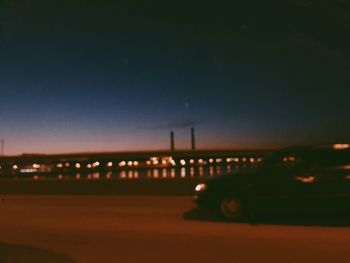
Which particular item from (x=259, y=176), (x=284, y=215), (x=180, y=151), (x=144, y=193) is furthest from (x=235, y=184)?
(x=180, y=151)

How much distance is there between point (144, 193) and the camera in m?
17.9

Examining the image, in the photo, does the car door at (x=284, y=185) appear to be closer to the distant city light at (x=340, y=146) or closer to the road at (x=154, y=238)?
the road at (x=154, y=238)

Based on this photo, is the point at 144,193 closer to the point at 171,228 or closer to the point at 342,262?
the point at 171,228

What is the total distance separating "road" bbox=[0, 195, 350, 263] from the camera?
26.5 ft

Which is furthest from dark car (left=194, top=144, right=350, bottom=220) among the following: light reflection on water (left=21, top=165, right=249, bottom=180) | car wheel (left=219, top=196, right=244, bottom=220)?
light reflection on water (left=21, top=165, right=249, bottom=180)

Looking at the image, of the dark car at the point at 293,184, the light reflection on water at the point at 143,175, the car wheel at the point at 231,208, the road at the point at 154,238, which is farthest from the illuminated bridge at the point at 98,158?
the dark car at the point at 293,184

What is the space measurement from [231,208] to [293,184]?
1325 mm

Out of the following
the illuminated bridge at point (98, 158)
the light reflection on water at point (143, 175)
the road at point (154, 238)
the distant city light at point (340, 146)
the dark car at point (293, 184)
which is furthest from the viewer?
the illuminated bridge at point (98, 158)

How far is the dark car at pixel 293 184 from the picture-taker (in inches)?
417

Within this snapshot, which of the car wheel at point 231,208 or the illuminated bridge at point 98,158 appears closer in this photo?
the car wheel at point 231,208

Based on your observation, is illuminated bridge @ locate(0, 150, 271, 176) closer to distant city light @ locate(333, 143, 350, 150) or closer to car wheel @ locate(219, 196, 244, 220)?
car wheel @ locate(219, 196, 244, 220)

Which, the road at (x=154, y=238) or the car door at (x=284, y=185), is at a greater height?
the car door at (x=284, y=185)

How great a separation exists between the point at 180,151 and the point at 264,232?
75325 millimetres

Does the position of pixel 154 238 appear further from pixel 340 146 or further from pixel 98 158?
pixel 98 158
